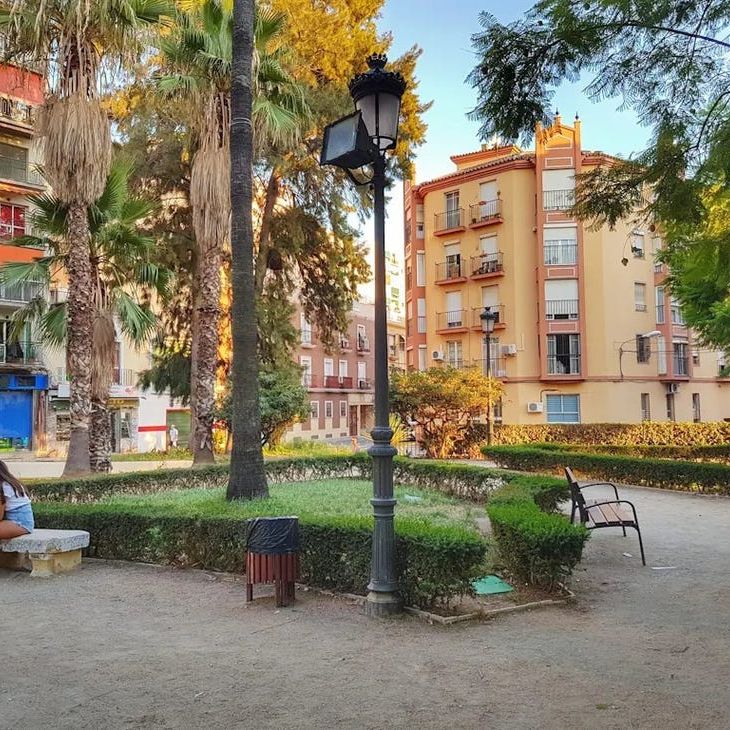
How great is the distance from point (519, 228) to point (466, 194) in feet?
12.1

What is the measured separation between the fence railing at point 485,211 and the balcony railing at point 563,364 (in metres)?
7.58

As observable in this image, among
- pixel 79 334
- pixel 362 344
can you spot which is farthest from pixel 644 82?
pixel 362 344

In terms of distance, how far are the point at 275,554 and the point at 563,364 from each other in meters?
31.3

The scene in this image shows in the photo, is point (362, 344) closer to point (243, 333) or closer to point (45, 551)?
point (243, 333)

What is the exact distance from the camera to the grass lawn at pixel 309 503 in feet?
28.3

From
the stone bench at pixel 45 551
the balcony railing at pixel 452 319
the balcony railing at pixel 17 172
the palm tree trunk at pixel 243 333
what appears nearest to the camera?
the stone bench at pixel 45 551

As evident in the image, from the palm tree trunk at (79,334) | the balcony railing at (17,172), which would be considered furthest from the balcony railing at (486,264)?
the palm tree trunk at (79,334)

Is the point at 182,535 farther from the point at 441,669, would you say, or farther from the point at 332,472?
the point at 332,472

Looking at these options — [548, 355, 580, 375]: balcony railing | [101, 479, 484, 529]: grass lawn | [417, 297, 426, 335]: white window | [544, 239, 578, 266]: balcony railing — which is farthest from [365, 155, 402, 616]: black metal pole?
[417, 297, 426, 335]: white window

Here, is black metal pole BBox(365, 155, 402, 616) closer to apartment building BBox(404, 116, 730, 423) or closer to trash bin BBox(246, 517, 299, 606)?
trash bin BBox(246, 517, 299, 606)

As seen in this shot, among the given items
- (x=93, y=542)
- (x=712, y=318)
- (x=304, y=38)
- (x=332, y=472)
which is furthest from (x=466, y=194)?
(x=93, y=542)

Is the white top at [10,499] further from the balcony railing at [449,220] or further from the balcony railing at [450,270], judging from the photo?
the balcony railing at [449,220]

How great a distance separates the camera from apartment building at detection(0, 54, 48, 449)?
113 feet

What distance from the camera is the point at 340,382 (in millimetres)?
62188
